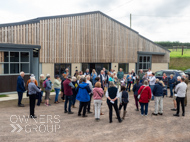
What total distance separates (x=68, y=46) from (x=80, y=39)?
1454 millimetres

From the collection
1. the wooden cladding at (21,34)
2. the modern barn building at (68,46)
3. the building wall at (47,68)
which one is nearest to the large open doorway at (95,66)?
the modern barn building at (68,46)

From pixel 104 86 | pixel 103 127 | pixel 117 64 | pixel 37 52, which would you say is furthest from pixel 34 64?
pixel 103 127

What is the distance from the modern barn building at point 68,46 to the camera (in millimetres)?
14049

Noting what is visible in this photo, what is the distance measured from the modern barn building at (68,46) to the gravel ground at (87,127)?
216 inches

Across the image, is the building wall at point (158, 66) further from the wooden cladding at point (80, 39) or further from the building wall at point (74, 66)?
the building wall at point (74, 66)

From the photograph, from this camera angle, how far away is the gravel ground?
6590mm

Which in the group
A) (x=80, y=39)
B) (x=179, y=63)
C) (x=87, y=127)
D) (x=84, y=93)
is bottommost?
(x=87, y=127)

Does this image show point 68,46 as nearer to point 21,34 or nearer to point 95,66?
point 95,66

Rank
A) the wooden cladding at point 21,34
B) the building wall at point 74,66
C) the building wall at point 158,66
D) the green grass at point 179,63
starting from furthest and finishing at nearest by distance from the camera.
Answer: the green grass at point 179,63, the building wall at point 158,66, the building wall at point 74,66, the wooden cladding at point 21,34

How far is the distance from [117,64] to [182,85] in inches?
483

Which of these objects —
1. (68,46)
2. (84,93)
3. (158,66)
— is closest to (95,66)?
(68,46)

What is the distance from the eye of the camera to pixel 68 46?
1733cm

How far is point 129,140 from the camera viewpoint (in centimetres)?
643

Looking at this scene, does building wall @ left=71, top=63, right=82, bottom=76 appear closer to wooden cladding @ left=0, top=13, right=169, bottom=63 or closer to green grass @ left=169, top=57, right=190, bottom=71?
wooden cladding @ left=0, top=13, right=169, bottom=63
